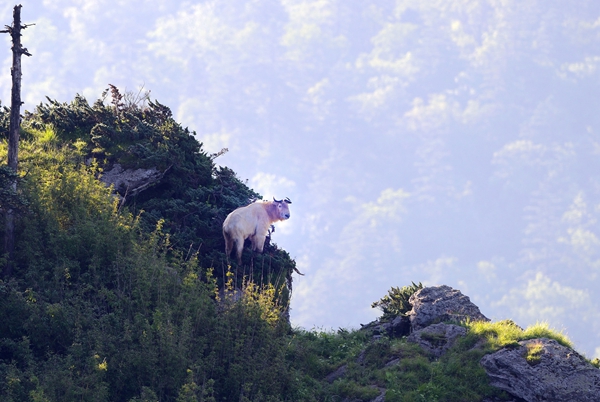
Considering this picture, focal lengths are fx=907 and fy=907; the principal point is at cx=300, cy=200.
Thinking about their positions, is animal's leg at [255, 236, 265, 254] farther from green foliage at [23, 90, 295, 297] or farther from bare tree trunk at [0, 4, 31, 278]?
bare tree trunk at [0, 4, 31, 278]

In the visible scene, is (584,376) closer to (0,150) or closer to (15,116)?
(15,116)

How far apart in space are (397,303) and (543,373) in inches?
349

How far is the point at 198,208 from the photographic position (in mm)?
33438

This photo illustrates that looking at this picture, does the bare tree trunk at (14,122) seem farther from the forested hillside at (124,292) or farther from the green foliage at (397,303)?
the green foliage at (397,303)

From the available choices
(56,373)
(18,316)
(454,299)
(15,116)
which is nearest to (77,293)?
(18,316)

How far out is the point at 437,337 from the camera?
1073 inches

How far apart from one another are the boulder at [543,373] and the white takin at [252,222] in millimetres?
10536

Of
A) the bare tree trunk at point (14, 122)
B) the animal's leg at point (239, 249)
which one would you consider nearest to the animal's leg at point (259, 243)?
the animal's leg at point (239, 249)

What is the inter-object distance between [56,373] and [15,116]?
10.6 metres

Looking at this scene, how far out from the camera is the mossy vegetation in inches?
874

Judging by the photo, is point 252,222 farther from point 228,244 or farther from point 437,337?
point 437,337

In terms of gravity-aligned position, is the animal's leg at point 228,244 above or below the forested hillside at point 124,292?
above

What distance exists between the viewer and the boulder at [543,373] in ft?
77.7

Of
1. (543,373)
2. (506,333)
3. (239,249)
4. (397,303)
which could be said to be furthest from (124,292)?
(543,373)
